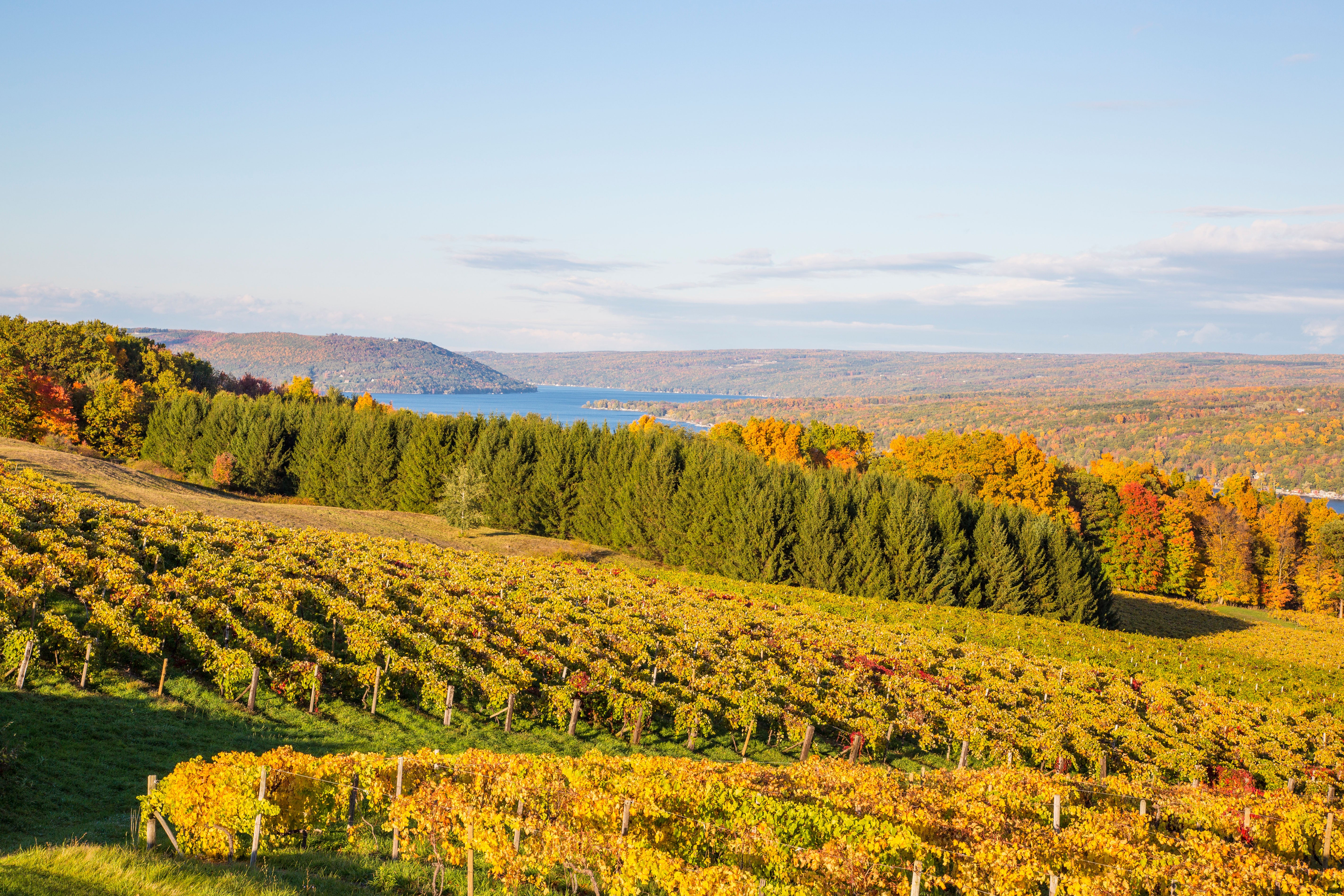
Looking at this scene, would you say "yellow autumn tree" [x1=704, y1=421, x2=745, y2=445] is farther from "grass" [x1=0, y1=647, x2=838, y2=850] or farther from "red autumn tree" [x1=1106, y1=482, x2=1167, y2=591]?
"grass" [x1=0, y1=647, x2=838, y2=850]

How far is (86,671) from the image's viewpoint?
1675 cm

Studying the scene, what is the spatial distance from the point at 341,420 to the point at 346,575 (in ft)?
148

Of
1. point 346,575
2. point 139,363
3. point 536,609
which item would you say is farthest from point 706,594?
point 139,363

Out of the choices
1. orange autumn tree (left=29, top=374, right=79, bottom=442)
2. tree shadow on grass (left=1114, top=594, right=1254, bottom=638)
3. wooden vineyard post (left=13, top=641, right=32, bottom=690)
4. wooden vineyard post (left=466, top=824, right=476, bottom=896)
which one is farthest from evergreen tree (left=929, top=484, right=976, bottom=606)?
orange autumn tree (left=29, top=374, right=79, bottom=442)

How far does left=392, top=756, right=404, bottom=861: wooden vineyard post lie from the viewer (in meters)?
10.7

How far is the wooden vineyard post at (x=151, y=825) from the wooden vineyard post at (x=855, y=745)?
13600mm

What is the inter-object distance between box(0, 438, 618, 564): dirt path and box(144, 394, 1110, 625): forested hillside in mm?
3419

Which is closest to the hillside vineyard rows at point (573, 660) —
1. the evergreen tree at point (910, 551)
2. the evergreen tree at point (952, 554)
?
the evergreen tree at point (910, 551)

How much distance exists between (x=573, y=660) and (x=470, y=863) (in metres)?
13.8

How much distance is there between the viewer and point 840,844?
10.4 meters

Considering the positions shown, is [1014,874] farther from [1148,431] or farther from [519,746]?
[1148,431]

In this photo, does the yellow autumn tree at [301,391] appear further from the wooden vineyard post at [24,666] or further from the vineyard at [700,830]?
the vineyard at [700,830]

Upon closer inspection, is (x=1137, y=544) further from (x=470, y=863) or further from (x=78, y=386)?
(x=78, y=386)

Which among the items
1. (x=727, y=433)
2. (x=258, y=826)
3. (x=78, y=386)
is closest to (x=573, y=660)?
(x=258, y=826)
